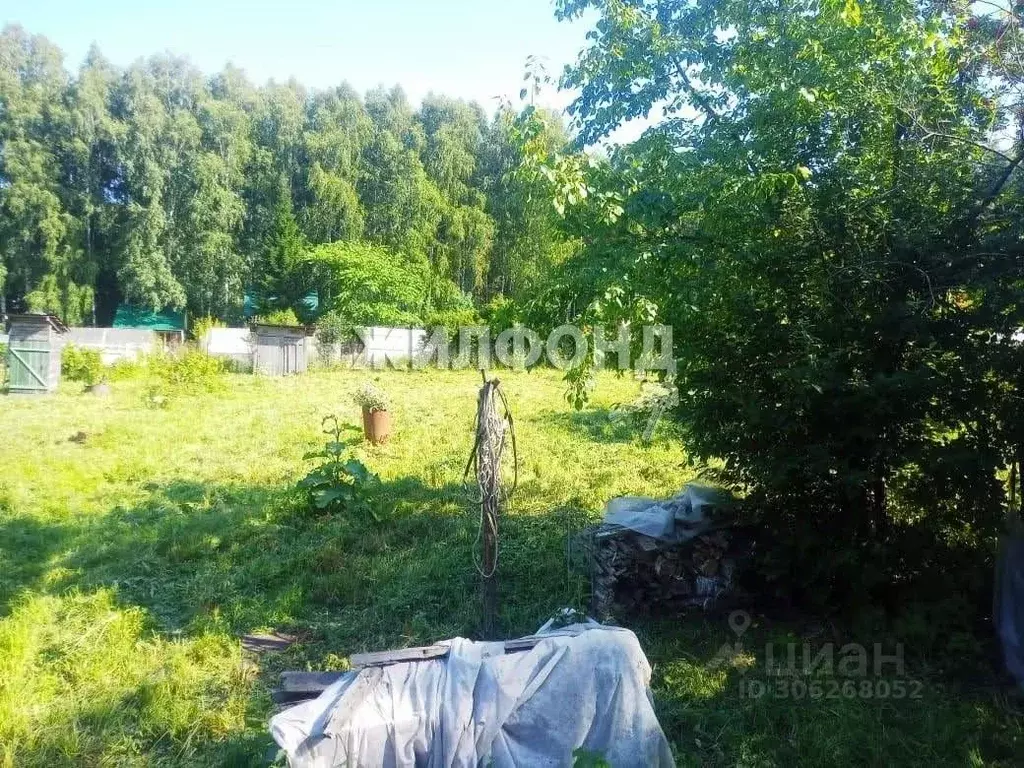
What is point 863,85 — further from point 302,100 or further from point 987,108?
point 302,100

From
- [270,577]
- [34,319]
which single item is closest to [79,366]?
[34,319]

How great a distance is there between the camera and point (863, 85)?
439cm

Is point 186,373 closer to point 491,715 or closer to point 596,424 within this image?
point 596,424

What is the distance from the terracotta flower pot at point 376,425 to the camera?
30.9 feet

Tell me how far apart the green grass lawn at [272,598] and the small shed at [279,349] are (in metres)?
10.9

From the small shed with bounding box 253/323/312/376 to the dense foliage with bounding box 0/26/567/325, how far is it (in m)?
8.92

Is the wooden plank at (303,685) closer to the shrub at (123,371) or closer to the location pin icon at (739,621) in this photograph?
the location pin icon at (739,621)

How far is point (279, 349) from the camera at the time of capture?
68.0 feet

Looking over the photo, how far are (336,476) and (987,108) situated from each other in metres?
6.03

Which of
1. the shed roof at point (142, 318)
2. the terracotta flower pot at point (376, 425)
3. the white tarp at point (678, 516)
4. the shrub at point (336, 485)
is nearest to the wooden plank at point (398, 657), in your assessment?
the white tarp at point (678, 516)

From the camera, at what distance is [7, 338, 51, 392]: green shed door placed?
15.2 meters

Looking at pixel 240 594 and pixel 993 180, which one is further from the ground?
pixel 993 180

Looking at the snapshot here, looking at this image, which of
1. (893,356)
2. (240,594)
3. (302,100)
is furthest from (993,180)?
(302,100)

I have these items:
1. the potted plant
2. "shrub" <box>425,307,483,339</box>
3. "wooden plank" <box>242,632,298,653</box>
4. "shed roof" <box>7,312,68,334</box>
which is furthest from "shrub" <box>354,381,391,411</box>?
"shrub" <box>425,307,483,339</box>
